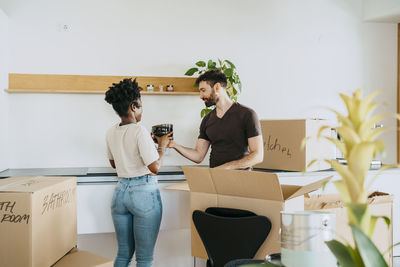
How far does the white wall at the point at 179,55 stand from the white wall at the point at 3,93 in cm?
8

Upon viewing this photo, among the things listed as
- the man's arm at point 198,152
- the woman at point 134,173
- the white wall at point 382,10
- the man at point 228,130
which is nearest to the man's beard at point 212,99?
the man at point 228,130

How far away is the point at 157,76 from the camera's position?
11.0ft

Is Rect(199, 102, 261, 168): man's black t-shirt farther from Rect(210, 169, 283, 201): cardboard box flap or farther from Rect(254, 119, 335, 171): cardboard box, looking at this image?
Rect(210, 169, 283, 201): cardboard box flap

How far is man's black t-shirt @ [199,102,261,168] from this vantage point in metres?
2.34

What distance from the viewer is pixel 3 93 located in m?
2.95

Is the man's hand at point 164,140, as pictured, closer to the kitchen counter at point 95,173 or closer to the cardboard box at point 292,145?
the kitchen counter at point 95,173

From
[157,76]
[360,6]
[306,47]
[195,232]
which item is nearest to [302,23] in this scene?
[306,47]

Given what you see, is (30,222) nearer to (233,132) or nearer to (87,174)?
(233,132)

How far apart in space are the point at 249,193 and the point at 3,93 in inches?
90.0

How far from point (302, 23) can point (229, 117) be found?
68.1 inches

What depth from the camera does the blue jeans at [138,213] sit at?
2160 mm

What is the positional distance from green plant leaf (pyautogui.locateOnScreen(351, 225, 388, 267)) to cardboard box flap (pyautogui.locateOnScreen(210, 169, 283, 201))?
62 cm

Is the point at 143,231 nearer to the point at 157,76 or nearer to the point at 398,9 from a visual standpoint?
the point at 157,76

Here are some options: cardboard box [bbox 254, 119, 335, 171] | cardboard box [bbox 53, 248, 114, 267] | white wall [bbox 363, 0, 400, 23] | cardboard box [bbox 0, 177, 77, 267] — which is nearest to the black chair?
cardboard box [bbox 53, 248, 114, 267]
